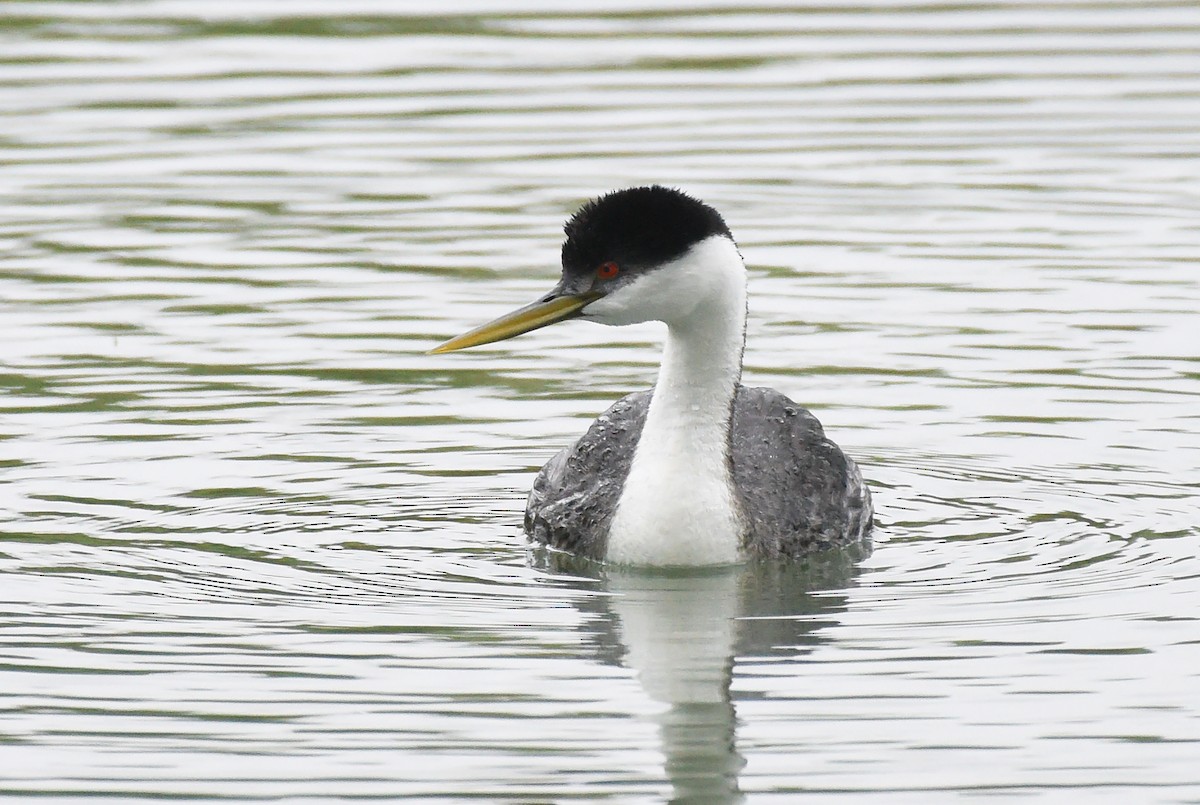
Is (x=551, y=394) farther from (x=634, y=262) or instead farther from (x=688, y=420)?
(x=634, y=262)

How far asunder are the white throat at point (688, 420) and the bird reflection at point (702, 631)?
130 mm

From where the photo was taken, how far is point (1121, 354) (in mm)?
13805

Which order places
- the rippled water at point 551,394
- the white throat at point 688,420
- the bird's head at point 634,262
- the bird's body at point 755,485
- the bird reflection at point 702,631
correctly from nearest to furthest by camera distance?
the bird reflection at point 702,631
the rippled water at point 551,394
the bird's head at point 634,262
the white throat at point 688,420
the bird's body at point 755,485

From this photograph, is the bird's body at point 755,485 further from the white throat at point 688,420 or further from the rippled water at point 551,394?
the rippled water at point 551,394

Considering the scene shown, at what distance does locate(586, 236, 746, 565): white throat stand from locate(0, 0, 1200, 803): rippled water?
0.63 feet

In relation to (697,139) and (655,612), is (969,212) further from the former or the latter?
(655,612)

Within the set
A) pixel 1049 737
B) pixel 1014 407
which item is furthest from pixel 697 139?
pixel 1049 737

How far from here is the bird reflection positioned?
8.31 metres

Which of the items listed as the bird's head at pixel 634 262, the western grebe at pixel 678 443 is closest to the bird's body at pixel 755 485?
the western grebe at pixel 678 443

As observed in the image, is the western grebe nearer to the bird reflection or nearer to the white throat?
the white throat

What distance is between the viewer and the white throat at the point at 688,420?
34.1 ft

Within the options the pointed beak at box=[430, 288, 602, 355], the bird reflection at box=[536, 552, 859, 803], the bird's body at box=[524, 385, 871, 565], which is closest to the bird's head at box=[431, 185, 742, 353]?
the pointed beak at box=[430, 288, 602, 355]

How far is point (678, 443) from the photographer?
10.7m

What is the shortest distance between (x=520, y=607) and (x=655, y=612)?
507mm
